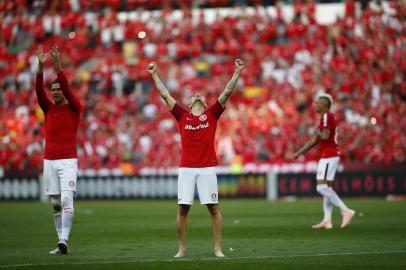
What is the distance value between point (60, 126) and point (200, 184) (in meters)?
2.66

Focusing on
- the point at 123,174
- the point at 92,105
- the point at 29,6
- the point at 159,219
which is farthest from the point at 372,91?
the point at 29,6

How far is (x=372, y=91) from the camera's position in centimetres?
3591

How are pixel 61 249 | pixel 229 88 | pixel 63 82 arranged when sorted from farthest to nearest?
1. pixel 61 249
2. pixel 63 82
3. pixel 229 88

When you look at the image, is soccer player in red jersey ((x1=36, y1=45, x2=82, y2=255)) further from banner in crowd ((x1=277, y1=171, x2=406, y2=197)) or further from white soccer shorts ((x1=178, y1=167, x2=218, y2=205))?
banner in crowd ((x1=277, y1=171, x2=406, y2=197))

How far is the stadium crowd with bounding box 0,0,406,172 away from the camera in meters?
35.2

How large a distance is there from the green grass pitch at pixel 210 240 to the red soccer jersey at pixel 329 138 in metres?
1.54

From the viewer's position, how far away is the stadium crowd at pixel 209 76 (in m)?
35.2

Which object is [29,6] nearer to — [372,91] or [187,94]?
[187,94]

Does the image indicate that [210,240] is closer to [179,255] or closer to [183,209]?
[179,255]

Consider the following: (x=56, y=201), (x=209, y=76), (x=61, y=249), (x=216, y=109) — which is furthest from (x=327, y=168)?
(x=209, y=76)

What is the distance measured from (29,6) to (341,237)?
34.3 meters

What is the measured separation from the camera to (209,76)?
40.8 m

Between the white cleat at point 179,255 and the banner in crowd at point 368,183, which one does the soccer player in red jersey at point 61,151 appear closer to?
the white cleat at point 179,255

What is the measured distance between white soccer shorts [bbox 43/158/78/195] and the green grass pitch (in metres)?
1.02
